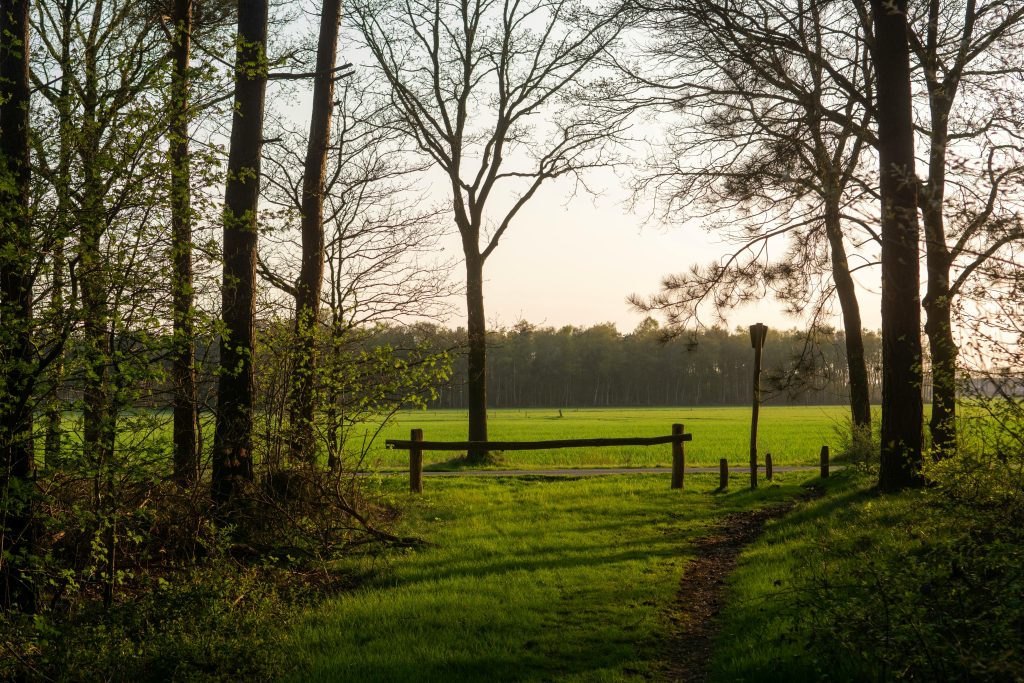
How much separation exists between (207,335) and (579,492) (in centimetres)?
953

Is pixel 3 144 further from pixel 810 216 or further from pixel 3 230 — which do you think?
pixel 810 216

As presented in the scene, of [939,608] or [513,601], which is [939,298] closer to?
[939,608]

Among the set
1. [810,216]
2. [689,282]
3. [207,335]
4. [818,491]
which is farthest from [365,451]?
[818,491]

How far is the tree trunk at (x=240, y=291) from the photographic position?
873 centimetres

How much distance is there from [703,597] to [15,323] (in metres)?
5.98

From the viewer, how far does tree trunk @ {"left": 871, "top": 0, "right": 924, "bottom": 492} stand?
1156 cm

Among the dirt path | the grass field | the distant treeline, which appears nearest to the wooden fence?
the grass field

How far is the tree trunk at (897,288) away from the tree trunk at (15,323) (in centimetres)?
1041

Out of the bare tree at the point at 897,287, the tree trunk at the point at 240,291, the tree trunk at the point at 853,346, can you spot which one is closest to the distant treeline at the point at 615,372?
the tree trunk at the point at 853,346

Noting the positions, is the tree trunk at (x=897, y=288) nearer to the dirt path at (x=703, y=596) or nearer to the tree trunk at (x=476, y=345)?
the dirt path at (x=703, y=596)

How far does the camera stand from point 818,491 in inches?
574

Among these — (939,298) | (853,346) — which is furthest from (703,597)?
(853,346)

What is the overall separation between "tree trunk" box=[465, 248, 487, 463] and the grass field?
806 cm

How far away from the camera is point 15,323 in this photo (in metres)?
4.89
